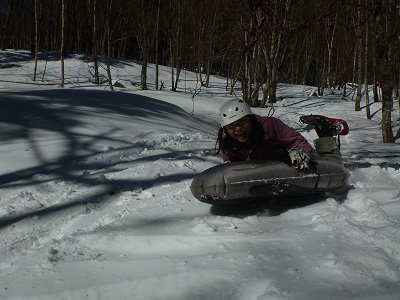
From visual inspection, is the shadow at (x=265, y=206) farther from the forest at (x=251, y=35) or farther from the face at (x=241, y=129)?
the forest at (x=251, y=35)

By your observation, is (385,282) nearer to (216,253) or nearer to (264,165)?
(216,253)

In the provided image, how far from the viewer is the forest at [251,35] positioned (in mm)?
4992

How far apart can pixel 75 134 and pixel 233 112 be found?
2.18 m

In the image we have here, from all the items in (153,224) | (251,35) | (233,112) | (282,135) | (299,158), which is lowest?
(153,224)

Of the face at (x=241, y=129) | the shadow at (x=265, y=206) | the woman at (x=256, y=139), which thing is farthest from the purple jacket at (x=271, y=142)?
the shadow at (x=265, y=206)

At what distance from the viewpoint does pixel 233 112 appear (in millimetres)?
3295

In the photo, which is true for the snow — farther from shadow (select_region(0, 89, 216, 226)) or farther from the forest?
the forest

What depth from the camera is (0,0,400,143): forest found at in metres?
4.99

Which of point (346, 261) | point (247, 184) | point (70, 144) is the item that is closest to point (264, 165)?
point (247, 184)

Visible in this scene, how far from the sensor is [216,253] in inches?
98.5

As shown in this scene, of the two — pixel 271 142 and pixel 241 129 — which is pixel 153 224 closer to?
pixel 241 129

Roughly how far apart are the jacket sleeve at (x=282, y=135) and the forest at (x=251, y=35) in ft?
2.19

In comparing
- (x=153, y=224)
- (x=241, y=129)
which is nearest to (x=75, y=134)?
(x=153, y=224)

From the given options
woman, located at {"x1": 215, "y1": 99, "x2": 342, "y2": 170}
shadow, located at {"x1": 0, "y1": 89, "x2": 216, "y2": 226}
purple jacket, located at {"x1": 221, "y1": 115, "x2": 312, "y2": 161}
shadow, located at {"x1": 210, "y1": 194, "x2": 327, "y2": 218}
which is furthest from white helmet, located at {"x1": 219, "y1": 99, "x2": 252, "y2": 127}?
shadow, located at {"x1": 0, "y1": 89, "x2": 216, "y2": 226}
